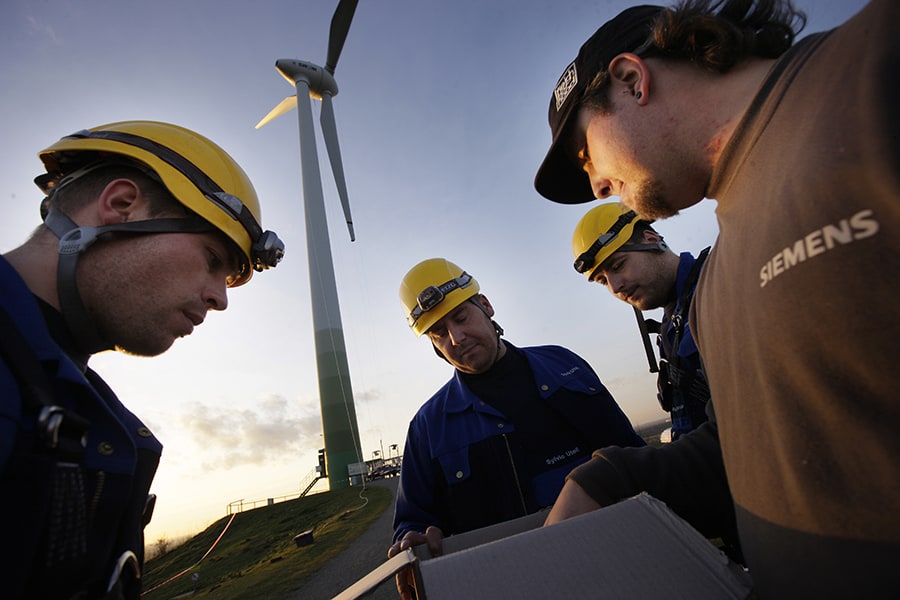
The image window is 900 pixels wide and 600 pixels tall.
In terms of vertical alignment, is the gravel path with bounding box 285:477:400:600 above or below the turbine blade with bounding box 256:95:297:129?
below

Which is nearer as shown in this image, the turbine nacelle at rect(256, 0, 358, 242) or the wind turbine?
the turbine nacelle at rect(256, 0, 358, 242)

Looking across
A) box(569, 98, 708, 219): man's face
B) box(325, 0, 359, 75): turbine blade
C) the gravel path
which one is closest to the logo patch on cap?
box(569, 98, 708, 219): man's face

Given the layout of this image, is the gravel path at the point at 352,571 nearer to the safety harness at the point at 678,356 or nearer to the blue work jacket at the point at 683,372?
the blue work jacket at the point at 683,372

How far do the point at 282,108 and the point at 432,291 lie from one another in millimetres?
29928

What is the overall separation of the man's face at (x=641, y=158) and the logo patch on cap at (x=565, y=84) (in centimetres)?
12

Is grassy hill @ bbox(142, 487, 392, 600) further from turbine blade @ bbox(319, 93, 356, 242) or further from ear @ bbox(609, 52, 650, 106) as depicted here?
turbine blade @ bbox(319, 93, 356, 242)

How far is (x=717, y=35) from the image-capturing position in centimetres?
145

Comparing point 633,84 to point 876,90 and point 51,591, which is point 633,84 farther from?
point 51,591

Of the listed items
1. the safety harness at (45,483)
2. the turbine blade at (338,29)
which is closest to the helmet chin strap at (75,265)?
the safety harness at (45,483)

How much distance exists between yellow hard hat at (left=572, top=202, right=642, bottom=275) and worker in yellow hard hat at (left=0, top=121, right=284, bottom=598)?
133 inches

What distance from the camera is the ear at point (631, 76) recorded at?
60.1 inches

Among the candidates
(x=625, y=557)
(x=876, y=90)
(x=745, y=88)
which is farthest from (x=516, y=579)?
(x=745, y=88)

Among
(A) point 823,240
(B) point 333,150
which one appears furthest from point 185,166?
(B) point 333,150

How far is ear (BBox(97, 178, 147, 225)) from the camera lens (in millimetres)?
1989
